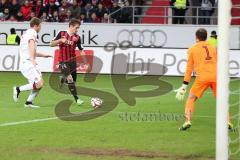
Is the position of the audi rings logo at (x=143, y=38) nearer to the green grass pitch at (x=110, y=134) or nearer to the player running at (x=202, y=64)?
the green grass pitch at (x=110, y=134)

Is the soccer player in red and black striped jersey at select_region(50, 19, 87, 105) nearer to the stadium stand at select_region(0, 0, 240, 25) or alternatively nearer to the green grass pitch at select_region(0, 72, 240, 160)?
the green grass pitch at select_region(0, 72, 240, 160)

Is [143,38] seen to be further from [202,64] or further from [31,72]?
[202,64]

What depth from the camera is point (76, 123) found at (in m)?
14.5

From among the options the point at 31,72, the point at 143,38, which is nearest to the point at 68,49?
the point at 31,72

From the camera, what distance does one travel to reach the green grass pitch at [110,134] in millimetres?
10758

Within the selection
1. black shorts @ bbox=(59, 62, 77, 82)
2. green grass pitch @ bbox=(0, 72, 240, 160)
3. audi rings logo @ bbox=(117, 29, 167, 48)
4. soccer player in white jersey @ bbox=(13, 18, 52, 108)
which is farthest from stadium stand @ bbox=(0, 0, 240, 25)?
soccer player in white jersey @ bbox=(13, 18, 52, 108)

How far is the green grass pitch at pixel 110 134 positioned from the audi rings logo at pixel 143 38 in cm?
1401

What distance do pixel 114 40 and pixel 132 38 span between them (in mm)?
904

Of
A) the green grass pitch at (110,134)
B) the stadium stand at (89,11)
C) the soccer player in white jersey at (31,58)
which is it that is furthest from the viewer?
the stadium stand at (89,11)

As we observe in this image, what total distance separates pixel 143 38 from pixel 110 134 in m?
20.4

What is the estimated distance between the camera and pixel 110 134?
1295cm

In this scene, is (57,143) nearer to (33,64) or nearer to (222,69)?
(222,69)

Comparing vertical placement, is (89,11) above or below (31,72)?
above

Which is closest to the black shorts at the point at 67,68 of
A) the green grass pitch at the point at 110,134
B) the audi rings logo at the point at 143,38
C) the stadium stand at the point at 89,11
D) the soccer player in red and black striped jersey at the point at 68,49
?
the soccer player in red and black striped jersey at the point at 68,49
